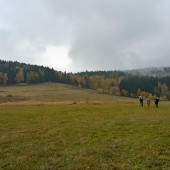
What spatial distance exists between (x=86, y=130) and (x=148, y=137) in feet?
23.3

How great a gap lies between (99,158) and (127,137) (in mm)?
6798

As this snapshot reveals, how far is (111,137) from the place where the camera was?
23.9m

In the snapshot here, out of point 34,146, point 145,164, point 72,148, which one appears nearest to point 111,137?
point 72,148

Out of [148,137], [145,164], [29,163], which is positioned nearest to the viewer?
[145,164]

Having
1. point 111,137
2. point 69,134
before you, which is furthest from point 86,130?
point 111,137

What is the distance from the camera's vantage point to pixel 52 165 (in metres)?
16.3

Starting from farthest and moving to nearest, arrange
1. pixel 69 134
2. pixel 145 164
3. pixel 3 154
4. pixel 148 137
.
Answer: pixel 69 134 → pixel 148 137 → pixel 3 154 → pixel 145 164

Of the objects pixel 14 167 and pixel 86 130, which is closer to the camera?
pixel 14 167

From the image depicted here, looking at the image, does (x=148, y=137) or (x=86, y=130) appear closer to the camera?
(x=148, y=137)

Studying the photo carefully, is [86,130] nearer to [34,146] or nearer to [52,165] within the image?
[34,146]

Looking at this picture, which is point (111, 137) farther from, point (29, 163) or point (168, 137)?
point (29, 163)

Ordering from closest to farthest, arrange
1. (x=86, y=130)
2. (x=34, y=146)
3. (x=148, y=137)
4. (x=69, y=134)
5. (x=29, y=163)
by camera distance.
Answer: (x=29, y=163) → (x=34, y=146) → (x=148, y=137) → (x=69, y=134) → (x=86, y=130)

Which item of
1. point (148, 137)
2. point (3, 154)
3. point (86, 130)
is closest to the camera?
point (3, 154)

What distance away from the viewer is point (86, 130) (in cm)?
2827
